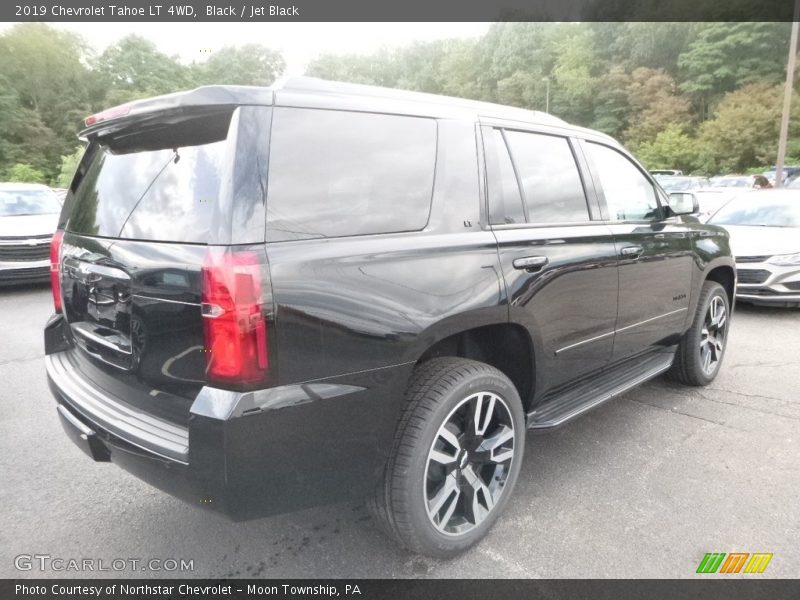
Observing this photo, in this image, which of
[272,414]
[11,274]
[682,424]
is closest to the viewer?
[272,414]

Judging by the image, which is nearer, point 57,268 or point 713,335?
point 57,268

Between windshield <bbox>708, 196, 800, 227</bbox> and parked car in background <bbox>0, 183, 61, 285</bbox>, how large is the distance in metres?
10.0

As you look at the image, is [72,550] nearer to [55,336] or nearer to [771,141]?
[55,336]

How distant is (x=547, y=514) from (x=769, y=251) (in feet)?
18.6

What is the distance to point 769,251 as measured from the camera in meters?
6.63

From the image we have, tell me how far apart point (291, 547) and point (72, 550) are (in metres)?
0.95

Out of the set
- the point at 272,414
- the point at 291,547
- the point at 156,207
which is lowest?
the point at 291,547

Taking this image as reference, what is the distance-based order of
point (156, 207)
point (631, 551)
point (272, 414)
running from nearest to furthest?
1. point (272, 414)
2. point (156, 207)
3. point (631, 551)

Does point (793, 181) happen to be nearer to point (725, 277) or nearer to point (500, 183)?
point (725, 277)

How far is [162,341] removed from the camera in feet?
6.24

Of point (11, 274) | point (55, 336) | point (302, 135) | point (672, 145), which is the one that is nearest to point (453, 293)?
point (302, 135)

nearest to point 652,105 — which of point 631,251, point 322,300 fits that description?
point 631,251

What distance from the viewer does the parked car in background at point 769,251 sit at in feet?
21.2

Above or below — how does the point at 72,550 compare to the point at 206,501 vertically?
below
